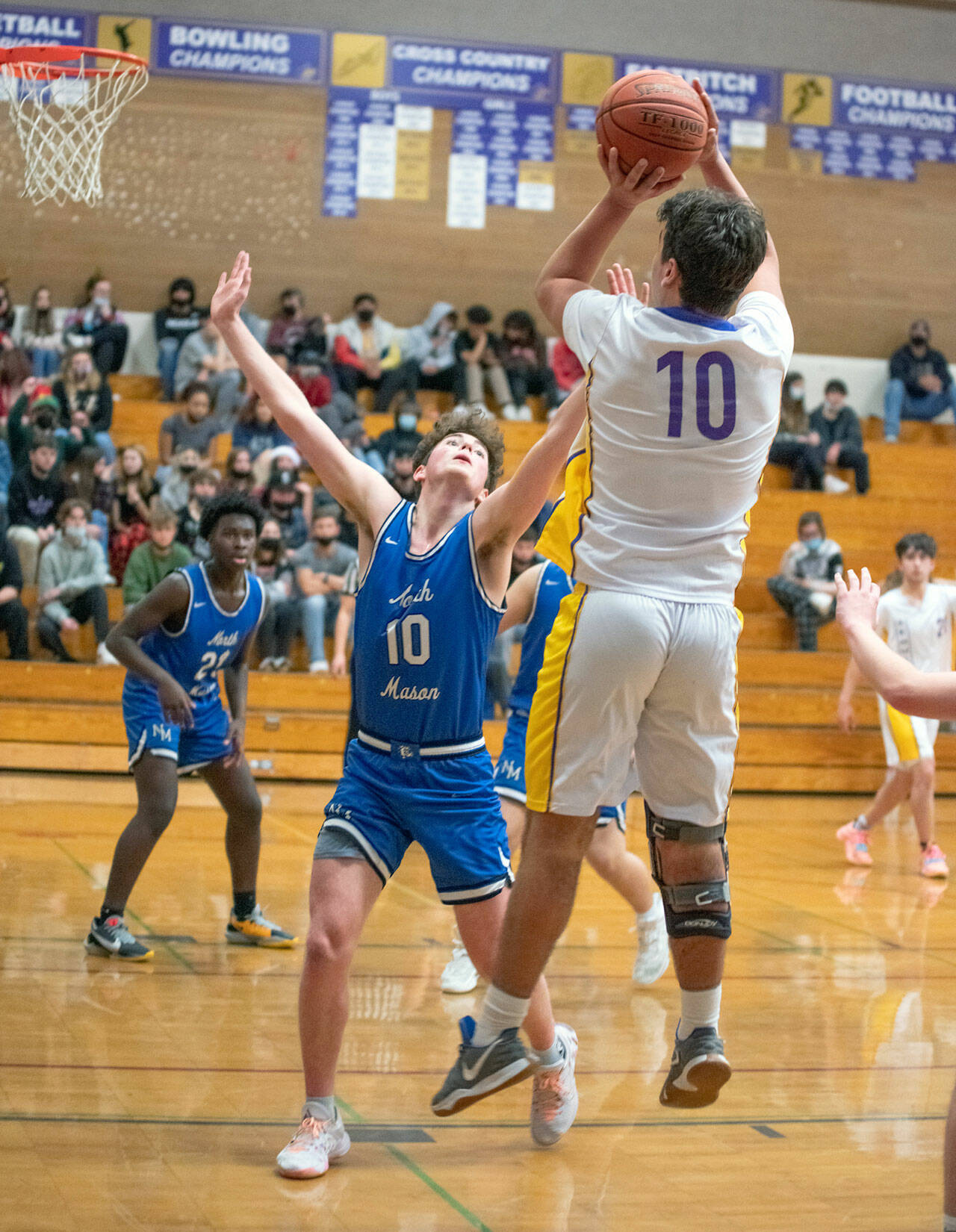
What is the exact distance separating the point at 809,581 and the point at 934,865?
15.9 ft

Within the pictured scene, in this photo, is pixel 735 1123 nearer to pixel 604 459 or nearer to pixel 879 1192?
pixel 879 1192

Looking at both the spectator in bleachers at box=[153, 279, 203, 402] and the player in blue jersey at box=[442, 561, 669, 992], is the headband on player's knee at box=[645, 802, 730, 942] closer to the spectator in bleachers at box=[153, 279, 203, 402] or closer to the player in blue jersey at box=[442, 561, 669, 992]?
the player in blue jersey at box=[442, 561, 669, 992]

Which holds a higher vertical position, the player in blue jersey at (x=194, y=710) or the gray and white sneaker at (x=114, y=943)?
the player in blue jersey at (x=194, y=710)

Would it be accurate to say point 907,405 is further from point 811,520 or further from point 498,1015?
point 498,1015

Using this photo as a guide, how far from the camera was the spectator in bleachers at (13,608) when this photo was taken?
10672 millimetres

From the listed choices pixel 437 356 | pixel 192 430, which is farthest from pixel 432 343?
pixel 192 430

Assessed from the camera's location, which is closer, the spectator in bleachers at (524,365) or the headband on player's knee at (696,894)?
the headband on player's knee at (696,894)

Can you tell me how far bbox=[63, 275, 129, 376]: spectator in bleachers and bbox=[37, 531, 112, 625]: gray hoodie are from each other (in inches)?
143

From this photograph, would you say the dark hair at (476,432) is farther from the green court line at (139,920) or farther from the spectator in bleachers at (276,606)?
the spectator in bleachers at (276,606)

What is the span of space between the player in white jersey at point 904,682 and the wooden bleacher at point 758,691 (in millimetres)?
7610

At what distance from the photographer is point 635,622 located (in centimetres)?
304

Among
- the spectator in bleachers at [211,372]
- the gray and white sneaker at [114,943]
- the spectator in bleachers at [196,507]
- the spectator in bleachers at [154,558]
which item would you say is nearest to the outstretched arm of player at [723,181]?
the gray and white sneaker at [114,943]

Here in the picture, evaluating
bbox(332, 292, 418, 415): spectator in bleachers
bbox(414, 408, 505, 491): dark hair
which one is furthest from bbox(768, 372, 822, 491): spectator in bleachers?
bbox(414, 408, 505, 491): dark hair

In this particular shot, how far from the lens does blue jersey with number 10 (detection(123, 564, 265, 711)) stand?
230 inches
